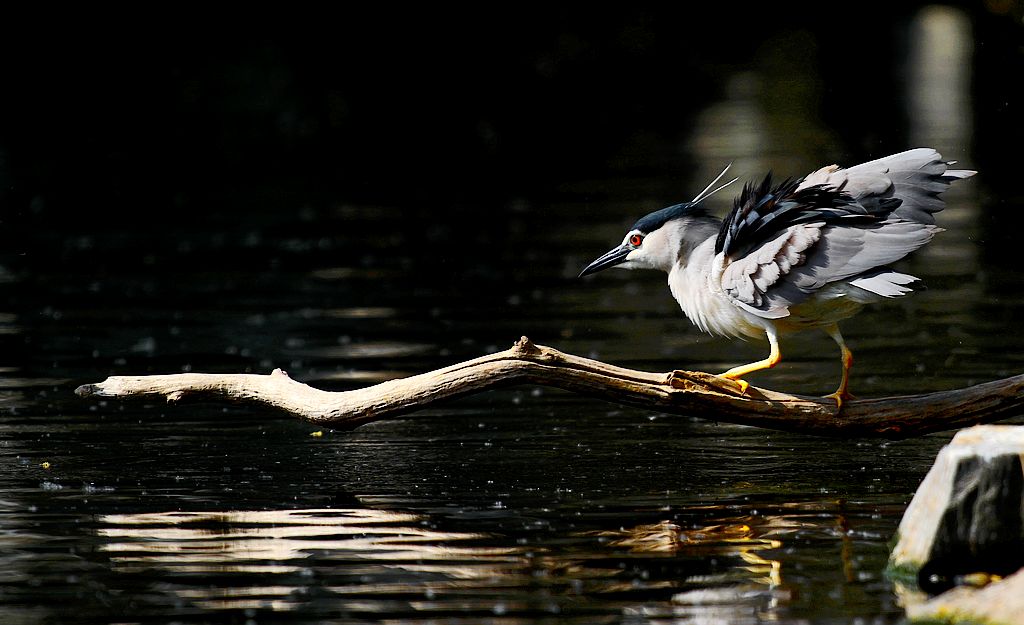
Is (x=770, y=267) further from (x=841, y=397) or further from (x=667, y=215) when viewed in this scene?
(x=667, y=215)

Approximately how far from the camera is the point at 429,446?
9156 millimetres

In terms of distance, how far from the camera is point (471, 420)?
9.83 metres

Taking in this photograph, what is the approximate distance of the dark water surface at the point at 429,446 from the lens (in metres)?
6.59

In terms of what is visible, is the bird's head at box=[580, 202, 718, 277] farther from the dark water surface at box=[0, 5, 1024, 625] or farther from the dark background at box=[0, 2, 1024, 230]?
the dark background at box=[0, 2, 1024, 230]

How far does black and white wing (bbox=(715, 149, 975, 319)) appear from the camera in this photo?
7586mm

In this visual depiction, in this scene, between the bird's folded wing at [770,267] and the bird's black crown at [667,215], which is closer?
the bird's folded wing at [770,267]

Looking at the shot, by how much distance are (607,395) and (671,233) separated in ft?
4.22

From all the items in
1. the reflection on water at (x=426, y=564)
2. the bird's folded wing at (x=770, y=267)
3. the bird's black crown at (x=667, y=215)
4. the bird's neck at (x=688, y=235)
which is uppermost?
the bird's black crown at (x=667, y=215)

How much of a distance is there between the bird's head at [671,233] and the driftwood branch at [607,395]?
40.5 inches

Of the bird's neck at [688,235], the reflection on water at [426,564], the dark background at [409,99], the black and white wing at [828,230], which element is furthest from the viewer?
the dark background at [409,99]

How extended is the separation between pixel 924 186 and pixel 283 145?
19.9 metres

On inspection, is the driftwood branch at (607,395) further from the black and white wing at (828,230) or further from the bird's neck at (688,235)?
the bird's neck at (688,235)

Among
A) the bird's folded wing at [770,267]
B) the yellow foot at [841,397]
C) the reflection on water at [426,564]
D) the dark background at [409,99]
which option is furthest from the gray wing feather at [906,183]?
the dark background at [409,99]

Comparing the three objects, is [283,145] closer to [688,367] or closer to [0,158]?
[0,158]
